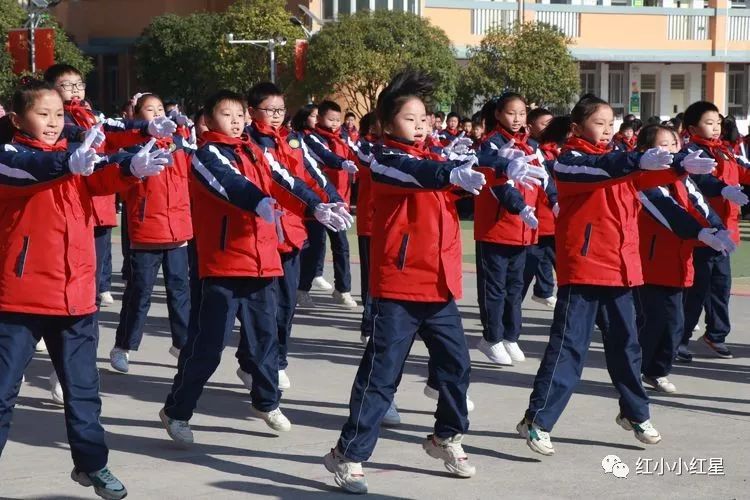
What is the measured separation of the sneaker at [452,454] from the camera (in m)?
6.14

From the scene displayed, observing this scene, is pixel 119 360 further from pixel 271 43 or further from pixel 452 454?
pixel 271 43

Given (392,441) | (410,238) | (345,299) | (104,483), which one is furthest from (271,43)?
(104,483)

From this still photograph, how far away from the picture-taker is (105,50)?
53.2 m

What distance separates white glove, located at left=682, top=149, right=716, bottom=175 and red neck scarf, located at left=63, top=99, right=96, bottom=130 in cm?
388

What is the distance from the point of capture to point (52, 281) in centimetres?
559

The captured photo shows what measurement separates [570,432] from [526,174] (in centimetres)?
181

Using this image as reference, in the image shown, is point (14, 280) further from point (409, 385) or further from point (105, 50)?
point (105, 50)

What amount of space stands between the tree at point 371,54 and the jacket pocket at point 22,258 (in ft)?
90.4

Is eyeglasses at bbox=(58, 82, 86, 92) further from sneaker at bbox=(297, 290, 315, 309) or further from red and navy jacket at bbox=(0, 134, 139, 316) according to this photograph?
sneaker at bbox=(297, 290, 315, 309)

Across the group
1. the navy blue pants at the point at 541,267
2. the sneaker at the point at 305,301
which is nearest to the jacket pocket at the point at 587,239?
the navy blue pants at the point at 541,267

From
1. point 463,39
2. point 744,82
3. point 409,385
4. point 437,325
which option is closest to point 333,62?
point 463,39

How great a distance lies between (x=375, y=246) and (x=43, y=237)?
60.4 inches

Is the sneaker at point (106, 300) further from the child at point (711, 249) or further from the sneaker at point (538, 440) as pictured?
the sneaker at point (538, 440)

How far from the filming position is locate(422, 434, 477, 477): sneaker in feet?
20.1
